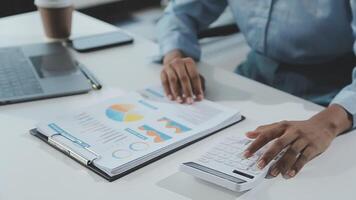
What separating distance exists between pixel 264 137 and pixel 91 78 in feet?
1.57

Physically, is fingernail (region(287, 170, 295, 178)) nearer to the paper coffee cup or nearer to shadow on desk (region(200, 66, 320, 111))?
shadow on desk (region(200, 66, 320, 111))

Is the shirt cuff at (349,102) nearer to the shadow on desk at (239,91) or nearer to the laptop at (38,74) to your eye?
the shadow on desk at (239,91)

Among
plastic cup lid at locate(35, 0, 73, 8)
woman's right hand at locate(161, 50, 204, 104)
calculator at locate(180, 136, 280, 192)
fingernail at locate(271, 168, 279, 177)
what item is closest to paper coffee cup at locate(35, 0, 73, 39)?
plastic cup lid at locate(35, 0, 73, 8)

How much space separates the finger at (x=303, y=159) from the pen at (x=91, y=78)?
0.50 metres

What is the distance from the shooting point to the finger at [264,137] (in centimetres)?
89

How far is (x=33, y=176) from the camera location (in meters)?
0.86

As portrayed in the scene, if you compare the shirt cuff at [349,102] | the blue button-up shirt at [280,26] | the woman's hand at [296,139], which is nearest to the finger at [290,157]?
the woman's hand at [296,139]

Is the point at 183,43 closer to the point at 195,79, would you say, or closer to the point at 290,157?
the point at 195,79

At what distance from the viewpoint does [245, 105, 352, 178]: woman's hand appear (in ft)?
2.89

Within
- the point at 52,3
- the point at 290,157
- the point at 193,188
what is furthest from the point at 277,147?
the point at 52,3

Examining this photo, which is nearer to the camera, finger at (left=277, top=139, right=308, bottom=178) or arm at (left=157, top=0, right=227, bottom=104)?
finger at (left=277, top=139, right=308, bottom=178)

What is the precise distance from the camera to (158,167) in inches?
35.4

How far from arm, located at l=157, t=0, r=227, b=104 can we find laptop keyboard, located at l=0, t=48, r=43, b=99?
30cm

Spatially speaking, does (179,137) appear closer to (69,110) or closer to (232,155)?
(232,155)
